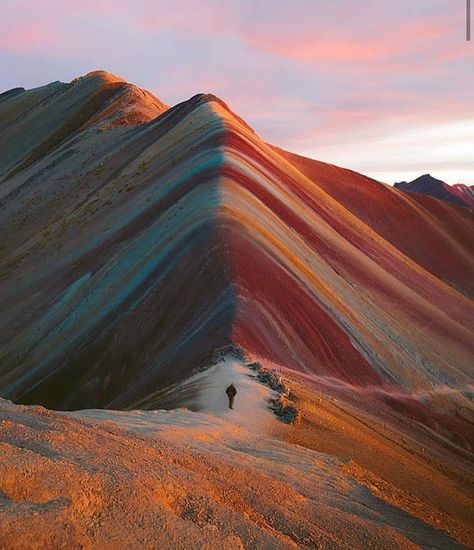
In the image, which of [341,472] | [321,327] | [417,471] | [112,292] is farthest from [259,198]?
[341,472]

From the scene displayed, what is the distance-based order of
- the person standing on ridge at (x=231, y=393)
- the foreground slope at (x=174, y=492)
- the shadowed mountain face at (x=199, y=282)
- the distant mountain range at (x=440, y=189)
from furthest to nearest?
the distant mountain range at (x=440, y=189)
the shadowed mountain face at (x=199, y=282)
the person standing on ridge at (x=231, y=393)
the foreground slope at (x=174, y=492)

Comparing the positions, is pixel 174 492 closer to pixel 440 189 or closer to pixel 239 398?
pixel 239 398

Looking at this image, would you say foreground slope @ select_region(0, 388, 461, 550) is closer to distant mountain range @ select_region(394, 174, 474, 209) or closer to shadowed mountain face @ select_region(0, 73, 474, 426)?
shadowed mountain face @ select_region(0, 73, 474, 426)

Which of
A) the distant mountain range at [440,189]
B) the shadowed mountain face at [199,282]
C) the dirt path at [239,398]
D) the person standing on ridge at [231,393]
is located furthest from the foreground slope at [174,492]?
the distant mountain range at [440,189]

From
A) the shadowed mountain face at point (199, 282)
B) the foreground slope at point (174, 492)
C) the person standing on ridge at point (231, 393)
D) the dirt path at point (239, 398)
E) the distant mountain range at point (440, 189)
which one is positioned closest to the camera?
the foreground slope at point (174, 492)

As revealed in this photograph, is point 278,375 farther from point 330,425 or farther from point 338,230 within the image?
point 338,230


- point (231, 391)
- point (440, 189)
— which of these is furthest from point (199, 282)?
point (440, 189)

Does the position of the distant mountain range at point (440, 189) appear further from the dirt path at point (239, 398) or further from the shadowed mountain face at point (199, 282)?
the dirt path at point (239, 398)

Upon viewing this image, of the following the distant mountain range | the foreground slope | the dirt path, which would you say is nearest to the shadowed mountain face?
the dirt path
